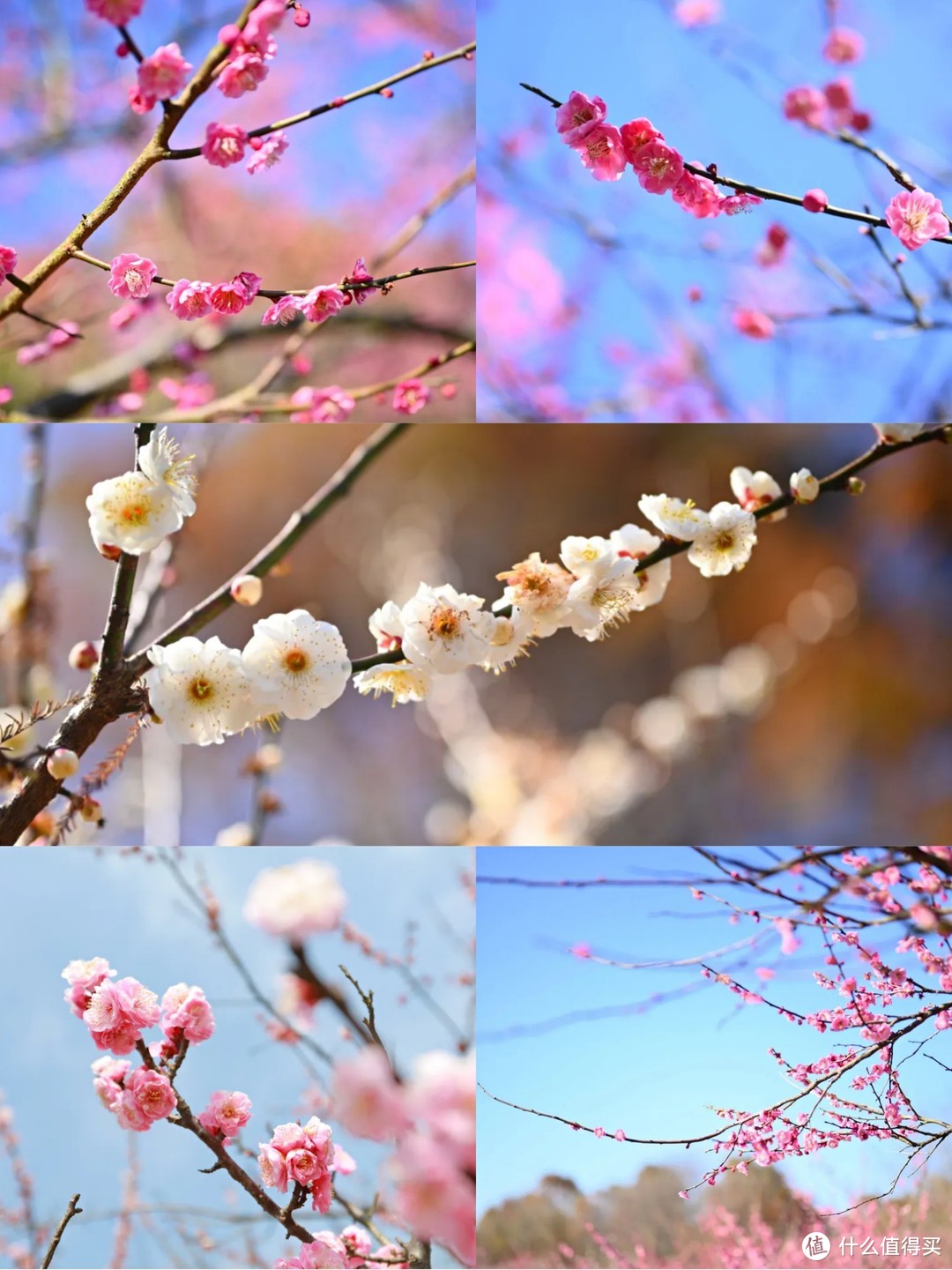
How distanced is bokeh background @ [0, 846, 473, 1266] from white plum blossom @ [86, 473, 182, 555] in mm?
803

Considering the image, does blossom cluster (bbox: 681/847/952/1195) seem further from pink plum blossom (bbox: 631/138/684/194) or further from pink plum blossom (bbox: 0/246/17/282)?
pink plum blossom (bbox: 0/246/17/282)

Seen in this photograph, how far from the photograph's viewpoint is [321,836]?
182 centimetres

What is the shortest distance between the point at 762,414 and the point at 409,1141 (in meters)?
1.46

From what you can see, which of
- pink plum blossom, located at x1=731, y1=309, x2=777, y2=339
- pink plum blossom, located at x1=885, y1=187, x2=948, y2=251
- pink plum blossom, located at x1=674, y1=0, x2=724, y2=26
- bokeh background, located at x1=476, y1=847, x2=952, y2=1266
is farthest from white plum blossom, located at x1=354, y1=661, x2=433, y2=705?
pink plum blossom, located at x1=674, y1=0, x2=724, y2=26

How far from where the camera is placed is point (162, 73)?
4.14ft

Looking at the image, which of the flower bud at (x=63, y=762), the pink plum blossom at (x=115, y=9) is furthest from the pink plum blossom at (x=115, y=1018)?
the pink plum blossom at (x=115, y=9)

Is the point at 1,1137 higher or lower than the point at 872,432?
lower

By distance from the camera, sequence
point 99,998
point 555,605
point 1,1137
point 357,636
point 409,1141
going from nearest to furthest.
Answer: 1. point 409,1141
2. point 555,605
3. point 99,998
4. point 1,1137
5. point 357,636

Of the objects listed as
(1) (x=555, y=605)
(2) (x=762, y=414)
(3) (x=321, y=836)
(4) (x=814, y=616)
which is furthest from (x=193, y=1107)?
(2) (x=762, y=414)

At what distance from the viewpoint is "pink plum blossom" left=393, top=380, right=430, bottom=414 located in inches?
69.7

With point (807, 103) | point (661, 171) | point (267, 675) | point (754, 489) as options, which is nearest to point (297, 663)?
point (267, 675)

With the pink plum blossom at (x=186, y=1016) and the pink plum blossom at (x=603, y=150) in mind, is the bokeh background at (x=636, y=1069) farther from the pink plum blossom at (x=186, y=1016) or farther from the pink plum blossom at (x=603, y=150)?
the pink plum blossom at (x=603, y=150)

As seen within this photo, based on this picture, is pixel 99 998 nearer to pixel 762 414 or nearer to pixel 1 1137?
pixel 1 1137

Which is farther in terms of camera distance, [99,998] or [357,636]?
[357,636]
